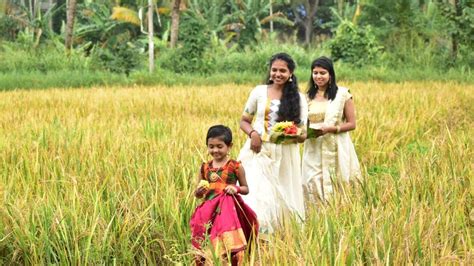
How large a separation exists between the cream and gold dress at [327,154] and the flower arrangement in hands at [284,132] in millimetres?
577

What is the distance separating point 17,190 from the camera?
11.8ft

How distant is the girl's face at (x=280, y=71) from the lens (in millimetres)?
3506

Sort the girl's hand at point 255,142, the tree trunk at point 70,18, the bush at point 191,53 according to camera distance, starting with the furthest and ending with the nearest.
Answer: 1. the tree trunk at point 70,18
2. the bush at point 191,53
3. the girl's hand at point 255,142

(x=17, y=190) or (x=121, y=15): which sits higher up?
(x=121, y=15)

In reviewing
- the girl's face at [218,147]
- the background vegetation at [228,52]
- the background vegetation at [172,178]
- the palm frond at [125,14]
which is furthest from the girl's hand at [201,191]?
the palm frond at [125,14]

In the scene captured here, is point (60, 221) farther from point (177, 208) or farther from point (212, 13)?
point (212, 13)

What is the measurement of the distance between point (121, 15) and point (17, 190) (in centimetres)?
1636

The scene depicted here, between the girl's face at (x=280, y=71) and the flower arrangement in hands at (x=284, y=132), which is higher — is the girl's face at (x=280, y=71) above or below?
above

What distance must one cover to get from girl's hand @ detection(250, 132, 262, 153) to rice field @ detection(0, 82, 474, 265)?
1.30 feet

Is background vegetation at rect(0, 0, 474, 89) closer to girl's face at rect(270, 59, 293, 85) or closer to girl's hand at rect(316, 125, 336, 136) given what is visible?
girl's hand at rect(316, 125, 336, 136)

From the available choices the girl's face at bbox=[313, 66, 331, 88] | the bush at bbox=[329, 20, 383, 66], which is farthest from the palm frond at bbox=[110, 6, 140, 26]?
the girl's face at bbox=[313, 66, 331, 88]

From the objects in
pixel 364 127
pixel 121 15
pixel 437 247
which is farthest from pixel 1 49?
pixel 437 247

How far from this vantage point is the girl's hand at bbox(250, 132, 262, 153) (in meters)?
3.56

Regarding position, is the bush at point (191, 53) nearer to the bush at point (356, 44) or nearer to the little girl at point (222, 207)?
the bush at point (356, 44)
